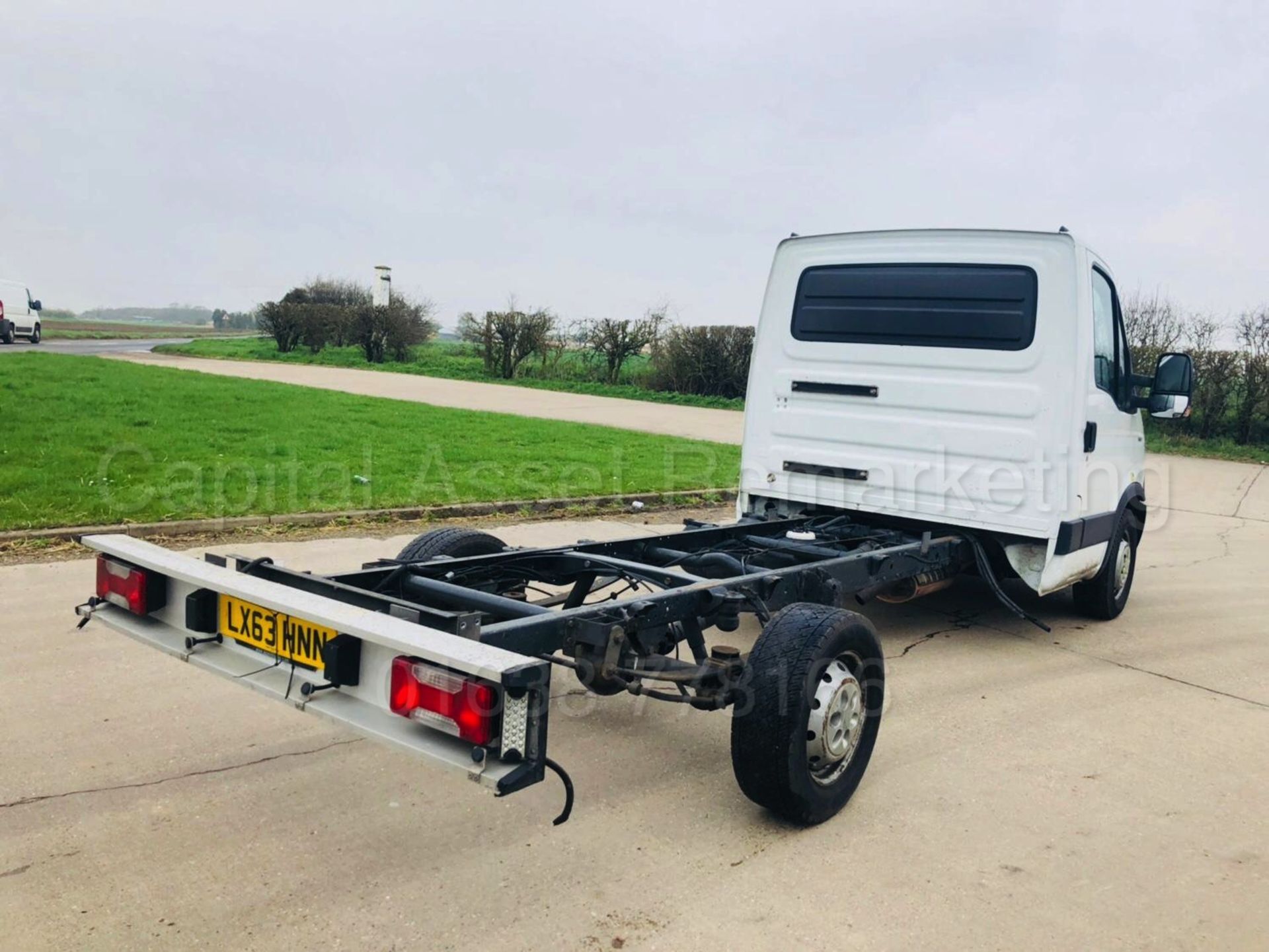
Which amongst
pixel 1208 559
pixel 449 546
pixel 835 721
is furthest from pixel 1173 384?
pixel 449 546

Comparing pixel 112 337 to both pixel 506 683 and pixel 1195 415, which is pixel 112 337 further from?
pixel 506 683

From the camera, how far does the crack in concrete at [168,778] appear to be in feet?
11.2

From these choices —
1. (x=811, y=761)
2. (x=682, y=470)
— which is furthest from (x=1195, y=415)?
(x=811, y=761)

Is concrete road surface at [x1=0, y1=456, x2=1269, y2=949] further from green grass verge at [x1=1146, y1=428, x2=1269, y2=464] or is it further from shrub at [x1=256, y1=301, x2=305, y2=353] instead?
shrub at [x1=256, y1=301, x2=305, y2=353]

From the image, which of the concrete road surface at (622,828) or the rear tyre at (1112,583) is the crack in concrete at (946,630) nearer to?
the concrete road surface at (622,828)

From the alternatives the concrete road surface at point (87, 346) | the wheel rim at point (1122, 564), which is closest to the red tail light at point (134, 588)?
the wheel rim at point (1122, 564)

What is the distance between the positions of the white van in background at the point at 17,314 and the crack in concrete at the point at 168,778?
30650mm

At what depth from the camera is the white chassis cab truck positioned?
9.15ft

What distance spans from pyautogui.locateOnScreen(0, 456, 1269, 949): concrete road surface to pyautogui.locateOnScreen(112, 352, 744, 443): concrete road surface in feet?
38.1

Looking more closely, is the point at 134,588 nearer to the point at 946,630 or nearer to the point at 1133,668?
the point at 946,630

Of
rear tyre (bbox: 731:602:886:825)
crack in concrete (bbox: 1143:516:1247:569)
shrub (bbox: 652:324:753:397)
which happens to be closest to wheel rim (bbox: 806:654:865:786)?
rear tyre (bbox: 731:602:886:825)

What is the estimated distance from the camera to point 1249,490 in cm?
1466

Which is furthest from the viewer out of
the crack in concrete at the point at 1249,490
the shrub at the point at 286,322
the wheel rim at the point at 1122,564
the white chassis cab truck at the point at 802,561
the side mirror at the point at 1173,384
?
the shrub at the point at 286,322

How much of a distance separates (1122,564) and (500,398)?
16145 millimetres
